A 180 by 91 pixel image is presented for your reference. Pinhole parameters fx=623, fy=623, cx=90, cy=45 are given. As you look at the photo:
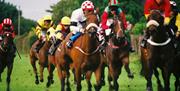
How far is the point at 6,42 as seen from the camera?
82.6 feet

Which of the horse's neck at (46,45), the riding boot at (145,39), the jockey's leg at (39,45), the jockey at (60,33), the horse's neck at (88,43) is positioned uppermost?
the riding boot at (145,39)

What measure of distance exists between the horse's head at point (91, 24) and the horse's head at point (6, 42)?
8.50 metres

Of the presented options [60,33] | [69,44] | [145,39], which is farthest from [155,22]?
[60,33]

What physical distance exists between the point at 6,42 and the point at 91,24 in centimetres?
932

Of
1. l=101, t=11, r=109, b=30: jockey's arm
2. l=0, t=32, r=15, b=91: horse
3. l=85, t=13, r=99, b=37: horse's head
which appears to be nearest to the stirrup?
l=85, t=13, r=99, b=37: horse's head

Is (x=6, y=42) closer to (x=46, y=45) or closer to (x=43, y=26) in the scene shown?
(x=46, y=45)

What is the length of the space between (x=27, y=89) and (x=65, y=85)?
2.50 meters

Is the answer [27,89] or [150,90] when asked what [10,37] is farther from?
[150,90]

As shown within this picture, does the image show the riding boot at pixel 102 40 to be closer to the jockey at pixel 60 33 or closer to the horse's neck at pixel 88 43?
the horse's neck at pixel 88 43

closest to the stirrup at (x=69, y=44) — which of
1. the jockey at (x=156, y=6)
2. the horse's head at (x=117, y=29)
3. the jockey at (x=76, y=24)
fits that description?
the jockey at (x=76, y=24)

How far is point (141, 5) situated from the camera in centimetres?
7188

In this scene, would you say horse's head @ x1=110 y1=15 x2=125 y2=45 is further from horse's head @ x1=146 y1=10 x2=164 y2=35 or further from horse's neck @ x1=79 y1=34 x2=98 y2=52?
horse's head @ x1=146 y1=10 x2=164 y2=35

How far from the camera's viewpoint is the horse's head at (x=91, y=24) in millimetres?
16533

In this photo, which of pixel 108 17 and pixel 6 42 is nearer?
pixel 108 17
